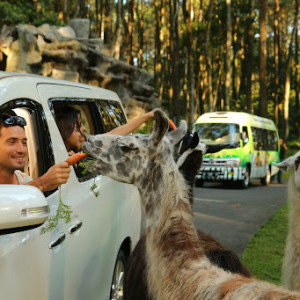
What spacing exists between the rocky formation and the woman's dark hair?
16.8 metres

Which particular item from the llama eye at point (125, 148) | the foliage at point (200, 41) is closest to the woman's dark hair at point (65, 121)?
the llama eye at point (125, 148)

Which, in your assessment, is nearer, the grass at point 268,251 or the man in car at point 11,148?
the man in car at point 11,148

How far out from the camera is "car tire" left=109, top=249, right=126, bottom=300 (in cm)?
408

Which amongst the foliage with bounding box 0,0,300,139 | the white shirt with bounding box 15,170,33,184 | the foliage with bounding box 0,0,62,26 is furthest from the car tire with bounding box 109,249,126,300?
the foliage with bounding box 0,0,300,139

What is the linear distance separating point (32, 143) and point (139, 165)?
876 mm

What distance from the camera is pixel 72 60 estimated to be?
2167cm

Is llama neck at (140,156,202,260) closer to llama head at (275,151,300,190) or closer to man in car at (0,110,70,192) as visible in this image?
man in car at (0,110,70,192)

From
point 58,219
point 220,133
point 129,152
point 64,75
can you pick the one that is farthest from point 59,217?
point 64,75

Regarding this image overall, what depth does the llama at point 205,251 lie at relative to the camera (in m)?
3.18

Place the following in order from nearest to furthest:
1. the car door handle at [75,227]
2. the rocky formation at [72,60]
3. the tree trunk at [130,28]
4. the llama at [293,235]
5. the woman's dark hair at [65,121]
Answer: the car door handle at [75,227] < the llama at [293,235] < the woman's dark hair at [65,121] < the rocky formation at [72,60] < the tree trunk at [130,28]

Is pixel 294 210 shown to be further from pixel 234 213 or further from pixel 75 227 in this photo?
pixel 234 213

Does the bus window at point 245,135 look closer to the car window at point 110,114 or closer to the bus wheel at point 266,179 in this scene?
the bus wheel at point 266,179

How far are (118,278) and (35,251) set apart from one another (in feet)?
5.82

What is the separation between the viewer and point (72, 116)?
3828mm
